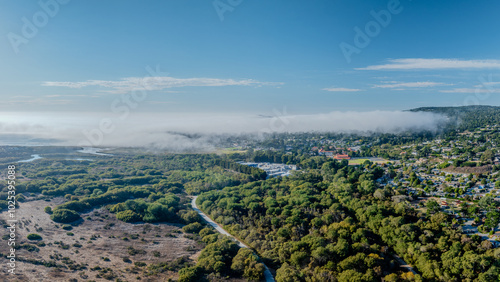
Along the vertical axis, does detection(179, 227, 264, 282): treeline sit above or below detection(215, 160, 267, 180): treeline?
below

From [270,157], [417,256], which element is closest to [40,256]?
[417,256]

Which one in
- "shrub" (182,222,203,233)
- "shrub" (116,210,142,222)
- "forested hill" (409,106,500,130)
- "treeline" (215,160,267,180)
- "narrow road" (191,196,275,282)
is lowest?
"narrow road" (191,196,275,282)

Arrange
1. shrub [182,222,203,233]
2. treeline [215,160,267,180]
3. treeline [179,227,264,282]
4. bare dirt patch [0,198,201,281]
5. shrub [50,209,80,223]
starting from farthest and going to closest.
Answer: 1. treeline [215,160,267,180]
2. shrub [50,209,80,223]
3. shrub [182,222,203,233]
4. bare dirt patch [0,198,201,281]
5. treeline [179,227,264,282]

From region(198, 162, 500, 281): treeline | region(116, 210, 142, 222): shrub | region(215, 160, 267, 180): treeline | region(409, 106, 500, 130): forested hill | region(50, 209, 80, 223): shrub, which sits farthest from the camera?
region(409, 106, 500, 130): forested hill

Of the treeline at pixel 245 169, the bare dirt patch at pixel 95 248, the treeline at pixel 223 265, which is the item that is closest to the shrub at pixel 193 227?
the bare dirt patch at pixel 95 248

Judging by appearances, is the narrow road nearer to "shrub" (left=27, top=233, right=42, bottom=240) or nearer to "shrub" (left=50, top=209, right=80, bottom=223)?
"shrub" (left=50, top=209, right=80, bottom=223)

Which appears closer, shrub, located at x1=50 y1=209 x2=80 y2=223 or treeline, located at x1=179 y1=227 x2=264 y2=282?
treeline, located at x1=179 y1=227 x2=264 y2=282

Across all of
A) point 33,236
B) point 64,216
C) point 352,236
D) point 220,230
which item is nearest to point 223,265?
point 220,230

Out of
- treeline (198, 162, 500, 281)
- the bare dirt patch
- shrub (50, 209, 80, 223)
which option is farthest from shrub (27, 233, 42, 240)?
treeline (198, 162, 500, 281)

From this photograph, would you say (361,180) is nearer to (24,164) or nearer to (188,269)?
(188,269)

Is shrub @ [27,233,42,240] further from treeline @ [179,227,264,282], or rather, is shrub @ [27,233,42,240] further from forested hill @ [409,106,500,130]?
forested hill @ [409,106,500,130]
